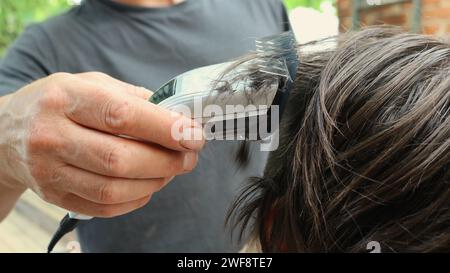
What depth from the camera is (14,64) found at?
894mm

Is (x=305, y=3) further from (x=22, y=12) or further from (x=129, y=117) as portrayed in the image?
(x=129, y=117)

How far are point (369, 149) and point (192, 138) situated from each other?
0.24 meters

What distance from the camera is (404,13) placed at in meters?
1.93

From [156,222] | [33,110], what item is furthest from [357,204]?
[156,222]

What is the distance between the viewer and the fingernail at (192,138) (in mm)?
486

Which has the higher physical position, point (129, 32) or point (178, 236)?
point (129, 32)

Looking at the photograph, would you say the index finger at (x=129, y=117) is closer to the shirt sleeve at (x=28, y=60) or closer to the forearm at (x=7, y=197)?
the forearm at (x=7, y=197)

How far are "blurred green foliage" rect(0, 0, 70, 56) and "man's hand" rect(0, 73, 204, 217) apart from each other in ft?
6.52

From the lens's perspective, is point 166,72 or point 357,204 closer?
point 357,204

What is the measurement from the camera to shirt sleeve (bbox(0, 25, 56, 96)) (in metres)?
0.88

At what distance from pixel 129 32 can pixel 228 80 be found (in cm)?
59

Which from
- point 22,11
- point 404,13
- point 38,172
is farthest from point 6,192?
point 22,11

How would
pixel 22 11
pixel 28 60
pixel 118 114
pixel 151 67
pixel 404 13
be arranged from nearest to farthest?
pixel 118 114, pixel 28 60, pixel 151 67, pixel 404 13, pixel 22 11

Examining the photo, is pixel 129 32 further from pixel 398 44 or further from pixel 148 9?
pixel 398 44
